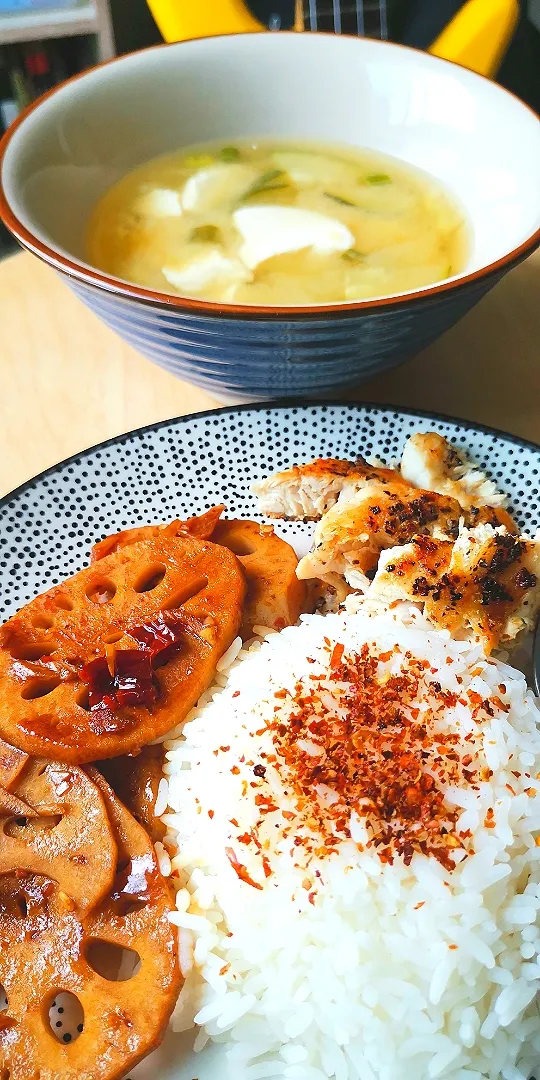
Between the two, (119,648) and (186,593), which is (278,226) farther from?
(119,648)

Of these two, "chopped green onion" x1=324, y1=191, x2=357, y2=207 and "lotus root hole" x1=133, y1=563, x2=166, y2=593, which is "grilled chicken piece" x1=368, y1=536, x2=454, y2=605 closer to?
"lotus root hole" x1=133, y1=563, x2=166, y2=593

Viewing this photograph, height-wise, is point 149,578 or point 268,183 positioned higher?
point 268,183

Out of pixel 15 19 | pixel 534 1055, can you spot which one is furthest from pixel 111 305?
pixel 15 19

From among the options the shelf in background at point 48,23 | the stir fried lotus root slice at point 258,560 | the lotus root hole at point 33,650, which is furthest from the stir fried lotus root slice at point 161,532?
the shelf in background at point 48,23

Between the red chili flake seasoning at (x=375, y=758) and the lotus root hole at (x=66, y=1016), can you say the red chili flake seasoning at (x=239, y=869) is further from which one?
the lotus root hole at (x=66, y=1016)

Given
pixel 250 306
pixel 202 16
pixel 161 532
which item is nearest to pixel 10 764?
pixel 161 532

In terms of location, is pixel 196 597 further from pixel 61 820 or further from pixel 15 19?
pixel 15 19
